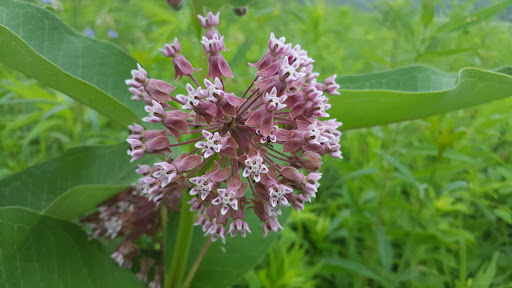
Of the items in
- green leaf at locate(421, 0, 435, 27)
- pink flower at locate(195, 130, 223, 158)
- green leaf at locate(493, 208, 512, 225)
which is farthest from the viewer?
green leaf at locate(421, 0, 435, 27)

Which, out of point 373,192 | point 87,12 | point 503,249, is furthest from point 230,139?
point 87,12

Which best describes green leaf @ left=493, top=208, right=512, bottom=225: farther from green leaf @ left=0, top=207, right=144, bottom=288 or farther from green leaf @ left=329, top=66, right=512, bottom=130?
green leaf @ left=0, top=207, right=144, bottom=288

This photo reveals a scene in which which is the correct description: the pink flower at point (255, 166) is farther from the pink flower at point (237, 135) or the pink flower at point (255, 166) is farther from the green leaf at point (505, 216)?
the green leaf at point (505, 216)

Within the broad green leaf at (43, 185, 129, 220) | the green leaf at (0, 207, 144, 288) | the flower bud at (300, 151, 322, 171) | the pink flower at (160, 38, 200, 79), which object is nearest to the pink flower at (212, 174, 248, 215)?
the flower bud at (300, 151, 322, 171)

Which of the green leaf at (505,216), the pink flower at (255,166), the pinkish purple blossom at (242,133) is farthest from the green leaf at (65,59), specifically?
the green leaf at (505,216)

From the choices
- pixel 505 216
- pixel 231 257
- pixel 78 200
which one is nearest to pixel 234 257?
pixel 231 257

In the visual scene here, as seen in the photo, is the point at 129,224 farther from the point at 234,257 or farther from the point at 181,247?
the point at 234,257
